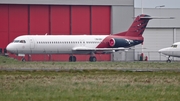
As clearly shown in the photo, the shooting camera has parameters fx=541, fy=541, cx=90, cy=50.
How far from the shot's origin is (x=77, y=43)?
211ft

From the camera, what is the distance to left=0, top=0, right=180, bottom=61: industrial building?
69.2 m

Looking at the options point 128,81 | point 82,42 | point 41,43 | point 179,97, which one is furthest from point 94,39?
point 179,97

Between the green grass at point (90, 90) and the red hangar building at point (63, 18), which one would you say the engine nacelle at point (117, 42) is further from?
the green grass at point (90, 90)

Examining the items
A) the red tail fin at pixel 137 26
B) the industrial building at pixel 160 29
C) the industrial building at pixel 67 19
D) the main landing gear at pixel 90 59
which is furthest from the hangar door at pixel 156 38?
the main landing gear at pixel 90 59

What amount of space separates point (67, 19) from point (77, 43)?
7.63m

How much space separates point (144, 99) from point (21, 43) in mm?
45769

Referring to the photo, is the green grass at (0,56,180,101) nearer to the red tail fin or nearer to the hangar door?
the red tail fin

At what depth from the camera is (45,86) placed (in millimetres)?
20938

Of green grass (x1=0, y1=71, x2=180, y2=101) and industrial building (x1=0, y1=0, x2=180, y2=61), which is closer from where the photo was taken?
green grass (x1=0, y1=71, x2=180, y2=101)

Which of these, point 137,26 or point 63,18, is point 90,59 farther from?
point 63,18

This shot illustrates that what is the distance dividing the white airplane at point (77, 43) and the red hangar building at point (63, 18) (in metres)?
4.66

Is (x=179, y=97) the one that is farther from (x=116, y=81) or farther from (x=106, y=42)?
(x=106, y=42)

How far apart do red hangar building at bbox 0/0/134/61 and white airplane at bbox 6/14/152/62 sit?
15.3 feet

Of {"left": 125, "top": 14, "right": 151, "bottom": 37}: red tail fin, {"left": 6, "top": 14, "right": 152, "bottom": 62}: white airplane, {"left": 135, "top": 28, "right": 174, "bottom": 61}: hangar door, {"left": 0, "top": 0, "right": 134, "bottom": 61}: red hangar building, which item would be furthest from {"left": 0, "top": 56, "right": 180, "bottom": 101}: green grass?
{"left": 135, "top": 28, "right": 174, "bottom": 61}: hangar door
